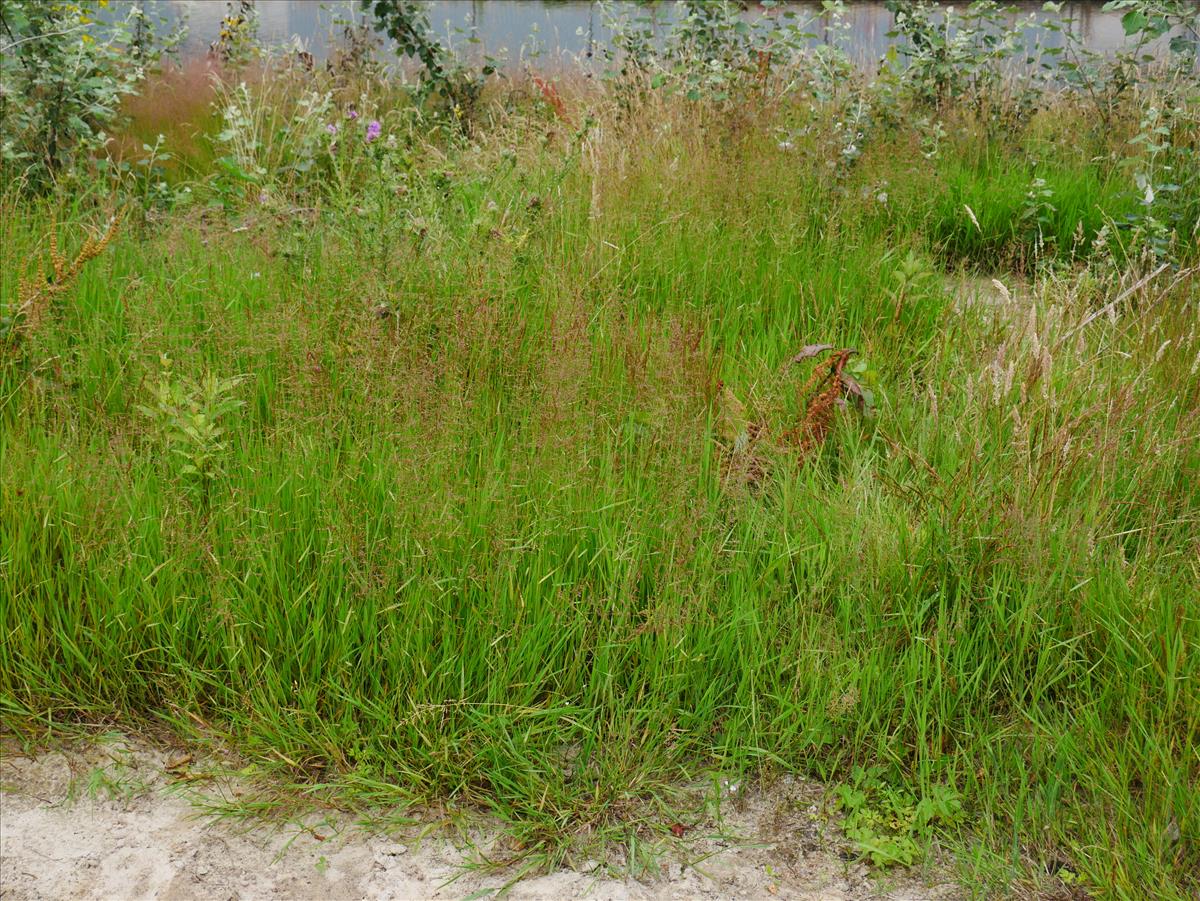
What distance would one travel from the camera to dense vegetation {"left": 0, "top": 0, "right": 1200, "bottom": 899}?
2.25 meters

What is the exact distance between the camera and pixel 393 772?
2254mm

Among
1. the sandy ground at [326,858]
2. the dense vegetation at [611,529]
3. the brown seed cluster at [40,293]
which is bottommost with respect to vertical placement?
the sandy ground at [326,858]

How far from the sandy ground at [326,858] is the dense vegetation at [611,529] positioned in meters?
0.08

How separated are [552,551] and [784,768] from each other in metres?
0.71

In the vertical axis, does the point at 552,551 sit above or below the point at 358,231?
below

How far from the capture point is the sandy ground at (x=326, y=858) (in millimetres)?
2068

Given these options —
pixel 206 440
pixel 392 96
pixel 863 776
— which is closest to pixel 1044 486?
pixel 863 776

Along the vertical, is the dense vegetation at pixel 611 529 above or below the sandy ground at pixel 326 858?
above

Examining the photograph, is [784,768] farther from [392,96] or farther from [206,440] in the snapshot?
[392,96]

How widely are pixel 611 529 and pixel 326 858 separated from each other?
0.96 metres

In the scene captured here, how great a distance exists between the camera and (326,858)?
2.13 m

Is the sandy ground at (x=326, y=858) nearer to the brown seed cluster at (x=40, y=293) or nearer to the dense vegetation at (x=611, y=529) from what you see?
the dense vegetation at (x=611, y=529)

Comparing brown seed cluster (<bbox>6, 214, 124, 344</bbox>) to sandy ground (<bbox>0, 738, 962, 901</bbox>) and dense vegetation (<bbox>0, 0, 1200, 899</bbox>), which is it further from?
sandy ground (<bbox>0, 738, 962, 901</bbox>)

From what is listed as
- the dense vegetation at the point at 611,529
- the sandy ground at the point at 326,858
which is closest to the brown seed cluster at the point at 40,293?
the dense vegetation at the point at 611,529
